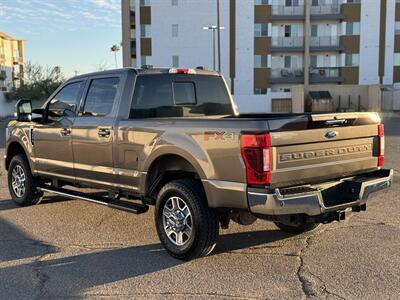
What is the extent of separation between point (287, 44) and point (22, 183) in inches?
1794

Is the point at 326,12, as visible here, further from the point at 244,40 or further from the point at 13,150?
the point at 13,150

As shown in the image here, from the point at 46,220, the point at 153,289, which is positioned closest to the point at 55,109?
the point at 46,220

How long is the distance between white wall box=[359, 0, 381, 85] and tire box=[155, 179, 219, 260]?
48923 mm

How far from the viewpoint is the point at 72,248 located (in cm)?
587

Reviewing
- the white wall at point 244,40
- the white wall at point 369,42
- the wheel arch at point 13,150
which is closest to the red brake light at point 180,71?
the wheel arch at point 13,150

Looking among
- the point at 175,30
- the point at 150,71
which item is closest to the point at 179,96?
the point at 150,71

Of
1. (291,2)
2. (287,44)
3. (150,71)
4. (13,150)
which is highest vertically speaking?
(291,2)

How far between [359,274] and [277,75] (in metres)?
47.7

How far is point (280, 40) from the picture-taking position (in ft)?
167

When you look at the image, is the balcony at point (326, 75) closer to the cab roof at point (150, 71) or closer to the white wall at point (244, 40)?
the white wall at point (244, 40)

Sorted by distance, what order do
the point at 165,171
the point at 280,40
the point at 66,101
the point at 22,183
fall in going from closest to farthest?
the point at 165,171, the point at 66,101, the point at 22,183, the point at 280,40

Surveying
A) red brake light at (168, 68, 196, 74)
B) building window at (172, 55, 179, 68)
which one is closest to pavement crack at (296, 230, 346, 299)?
red brake light at (168, 68, 196, 74)

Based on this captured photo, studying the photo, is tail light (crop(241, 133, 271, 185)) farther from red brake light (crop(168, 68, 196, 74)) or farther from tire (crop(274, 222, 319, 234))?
red brake light (crop(168, 68, 196, 74))

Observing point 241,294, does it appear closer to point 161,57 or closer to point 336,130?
point 336,130
